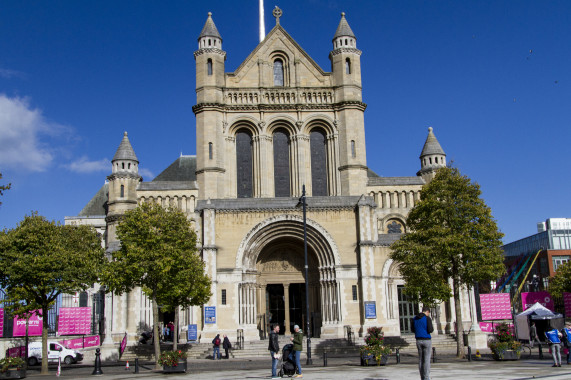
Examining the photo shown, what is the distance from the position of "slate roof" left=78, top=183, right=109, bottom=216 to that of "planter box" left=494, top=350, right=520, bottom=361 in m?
44.9

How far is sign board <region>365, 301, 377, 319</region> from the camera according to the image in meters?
35.2

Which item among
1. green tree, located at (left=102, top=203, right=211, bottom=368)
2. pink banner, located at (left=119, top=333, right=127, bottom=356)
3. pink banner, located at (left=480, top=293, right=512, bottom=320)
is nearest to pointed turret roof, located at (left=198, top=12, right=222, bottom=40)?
green tree, located at (left=102, top=203, right=211, bottom=368)

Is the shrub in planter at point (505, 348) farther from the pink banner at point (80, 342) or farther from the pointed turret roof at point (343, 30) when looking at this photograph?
the pointed turret roof at point (343, 30)

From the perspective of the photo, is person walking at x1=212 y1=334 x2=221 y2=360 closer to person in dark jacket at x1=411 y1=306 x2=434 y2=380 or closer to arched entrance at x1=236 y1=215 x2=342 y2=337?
arched entrance at x1=236 y1=215 x2=342 y2=337

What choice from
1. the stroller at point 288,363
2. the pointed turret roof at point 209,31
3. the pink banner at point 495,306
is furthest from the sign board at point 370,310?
the pointed turret roof at point 209,31

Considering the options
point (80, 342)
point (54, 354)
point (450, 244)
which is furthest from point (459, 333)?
point (54, 354)

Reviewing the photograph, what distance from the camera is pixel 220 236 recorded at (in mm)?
36625

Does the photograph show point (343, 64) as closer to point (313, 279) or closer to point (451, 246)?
point (313, 279)

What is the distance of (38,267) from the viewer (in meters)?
26.4

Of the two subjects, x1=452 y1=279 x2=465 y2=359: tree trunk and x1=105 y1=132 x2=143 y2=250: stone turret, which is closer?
x1=452 y1=279 x2=465 y2=359: tree trunk

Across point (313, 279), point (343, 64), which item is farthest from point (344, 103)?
point (313, 279)

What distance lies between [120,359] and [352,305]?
47.0 ft

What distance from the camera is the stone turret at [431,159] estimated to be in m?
43.1

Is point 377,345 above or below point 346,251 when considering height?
below
